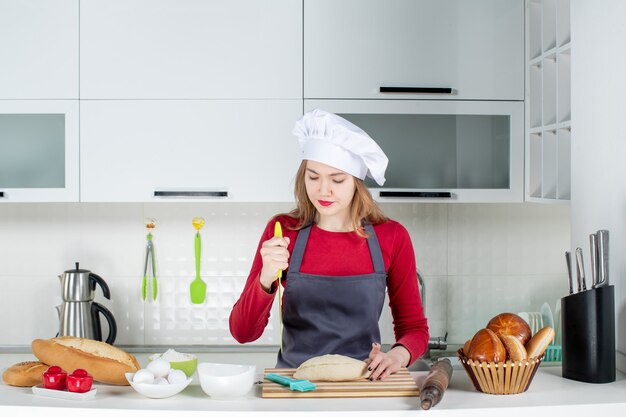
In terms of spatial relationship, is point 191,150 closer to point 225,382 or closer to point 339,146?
point 339,146

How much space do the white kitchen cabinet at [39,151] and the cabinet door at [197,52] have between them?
128 millimetres

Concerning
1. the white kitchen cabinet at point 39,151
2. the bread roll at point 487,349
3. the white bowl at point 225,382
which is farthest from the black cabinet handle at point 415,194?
the white bowl at point 225,382

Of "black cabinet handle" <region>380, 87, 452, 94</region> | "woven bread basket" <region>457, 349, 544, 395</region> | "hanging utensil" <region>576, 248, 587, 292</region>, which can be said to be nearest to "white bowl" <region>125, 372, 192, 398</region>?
"woven bread basket" <region>457, 349, 544, 395</region>

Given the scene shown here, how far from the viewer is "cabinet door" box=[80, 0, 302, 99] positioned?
2582mm

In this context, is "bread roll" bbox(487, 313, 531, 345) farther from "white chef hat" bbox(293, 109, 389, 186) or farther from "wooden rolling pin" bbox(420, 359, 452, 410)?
"white chef hat" bbox(293, 109, 389, 186)

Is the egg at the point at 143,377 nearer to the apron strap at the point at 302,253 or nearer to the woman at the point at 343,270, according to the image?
the woman at the point at 343,270

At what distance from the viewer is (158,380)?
4.87 ft

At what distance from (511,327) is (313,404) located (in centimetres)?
44

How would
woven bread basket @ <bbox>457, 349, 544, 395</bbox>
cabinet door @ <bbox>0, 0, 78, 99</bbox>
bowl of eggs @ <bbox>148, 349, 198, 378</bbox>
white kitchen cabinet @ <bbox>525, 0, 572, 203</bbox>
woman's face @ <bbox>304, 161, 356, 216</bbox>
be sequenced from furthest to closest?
1. cabinet door @ <bbox>0, 0, 78, 99</bbox>
2. white kitchen cabinet @ <bbox>525, 0, 572, 203</bbox>
3. woman's face @ <bbox>304, 161, 356, 216</bbox>
4. bowl of eggs @ <bbox>148, 349, 198, 378</bbox>
5. woven bread basket @ <bbox>457, 349, 544, 395</bbox>

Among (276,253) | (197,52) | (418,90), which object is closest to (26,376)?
(276,253)

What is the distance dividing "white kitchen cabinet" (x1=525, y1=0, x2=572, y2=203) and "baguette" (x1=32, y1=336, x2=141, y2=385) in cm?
141

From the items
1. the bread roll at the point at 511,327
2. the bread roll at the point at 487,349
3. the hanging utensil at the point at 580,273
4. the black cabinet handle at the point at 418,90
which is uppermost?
the black cabinet handle at the point at 418,90

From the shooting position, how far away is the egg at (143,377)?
1450mm

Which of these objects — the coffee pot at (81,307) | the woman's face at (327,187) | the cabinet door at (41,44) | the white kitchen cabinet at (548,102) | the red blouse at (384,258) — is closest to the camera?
the woman's face at (327,187)
